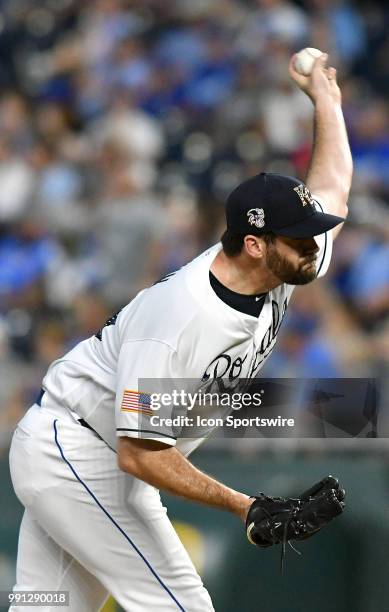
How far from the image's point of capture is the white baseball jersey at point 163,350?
120 inches

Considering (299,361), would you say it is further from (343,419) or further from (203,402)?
(203,402)

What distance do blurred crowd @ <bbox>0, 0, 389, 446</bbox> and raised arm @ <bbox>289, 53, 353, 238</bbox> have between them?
1.86m

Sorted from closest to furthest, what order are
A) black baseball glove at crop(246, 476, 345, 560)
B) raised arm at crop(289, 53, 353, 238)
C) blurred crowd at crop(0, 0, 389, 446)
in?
black baseball glove at crop(246, 476, 345, 560)
raised arm at crop(289, 53, 353, 238)
blurred crowd at crop(0, 0, 389, 446)

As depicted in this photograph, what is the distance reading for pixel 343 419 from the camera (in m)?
4.03

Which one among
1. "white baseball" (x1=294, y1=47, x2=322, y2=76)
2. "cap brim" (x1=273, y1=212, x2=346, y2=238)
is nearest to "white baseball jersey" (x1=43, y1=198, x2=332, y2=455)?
"cap brim" (x1=273, y1=212, x2=346, y2=238)

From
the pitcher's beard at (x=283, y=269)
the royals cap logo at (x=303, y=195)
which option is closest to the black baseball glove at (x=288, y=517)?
the pitcher's beard at (x=283, y=269)

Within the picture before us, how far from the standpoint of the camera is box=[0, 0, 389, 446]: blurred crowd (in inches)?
246

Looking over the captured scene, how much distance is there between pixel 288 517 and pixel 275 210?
36.4 inches

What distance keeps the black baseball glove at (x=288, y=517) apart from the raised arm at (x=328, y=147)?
1.04 meters

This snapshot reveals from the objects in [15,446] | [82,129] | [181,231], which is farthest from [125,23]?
[15,446]

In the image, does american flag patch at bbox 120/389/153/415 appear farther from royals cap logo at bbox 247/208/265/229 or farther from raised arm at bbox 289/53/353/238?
raised arm at bbox 289/53/353/238

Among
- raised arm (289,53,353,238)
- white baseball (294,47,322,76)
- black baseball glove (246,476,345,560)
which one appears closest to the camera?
black baseball glove (246,476,345,560)

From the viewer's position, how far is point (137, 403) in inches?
120

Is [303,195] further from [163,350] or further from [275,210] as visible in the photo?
[163,350]
